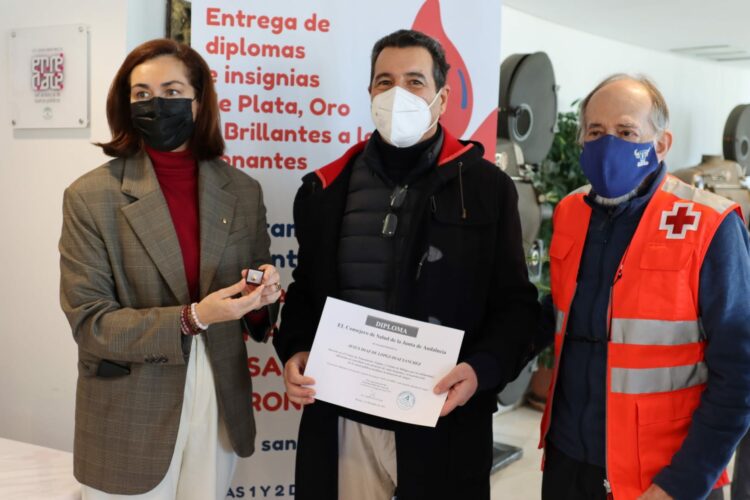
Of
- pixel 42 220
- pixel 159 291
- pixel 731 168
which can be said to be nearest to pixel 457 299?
pixel 159 291

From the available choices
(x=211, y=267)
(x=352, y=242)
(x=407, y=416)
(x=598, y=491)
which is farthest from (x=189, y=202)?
(x=598, y=491)

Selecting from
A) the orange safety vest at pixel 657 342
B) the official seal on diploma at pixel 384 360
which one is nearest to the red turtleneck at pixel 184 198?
the official seal on diploma at pixel 384 360

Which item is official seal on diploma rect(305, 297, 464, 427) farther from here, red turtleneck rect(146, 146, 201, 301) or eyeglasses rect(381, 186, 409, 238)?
red turtleneck rect(146, 146, 201, 301)

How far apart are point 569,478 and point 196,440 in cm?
93

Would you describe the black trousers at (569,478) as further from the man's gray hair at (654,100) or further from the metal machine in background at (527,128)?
the metal machine in background at (527,128)

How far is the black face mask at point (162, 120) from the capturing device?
5.48 ft

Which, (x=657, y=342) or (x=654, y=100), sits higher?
(x=654, y=100)

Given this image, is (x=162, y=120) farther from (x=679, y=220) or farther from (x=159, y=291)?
(x=679, y=220)

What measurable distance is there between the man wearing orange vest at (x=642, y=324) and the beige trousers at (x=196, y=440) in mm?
855

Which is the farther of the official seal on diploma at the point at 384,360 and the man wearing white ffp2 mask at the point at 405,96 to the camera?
the man wearing white ffp2 mask at the point at 405,96

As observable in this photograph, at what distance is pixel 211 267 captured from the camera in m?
1.69

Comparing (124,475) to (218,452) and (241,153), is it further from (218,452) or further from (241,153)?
(241,153)

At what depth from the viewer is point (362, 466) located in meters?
1.69

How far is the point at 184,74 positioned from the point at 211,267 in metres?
0.51
